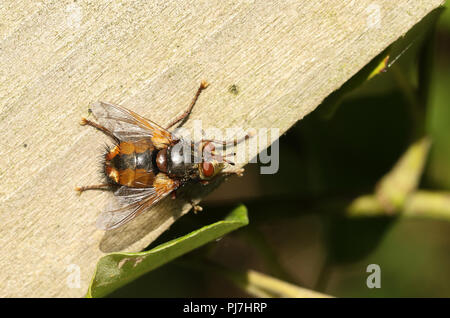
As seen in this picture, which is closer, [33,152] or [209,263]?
[33,152]

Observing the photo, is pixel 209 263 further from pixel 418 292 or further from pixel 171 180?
pixel 418 292

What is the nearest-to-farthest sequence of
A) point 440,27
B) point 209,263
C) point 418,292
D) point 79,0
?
point 79,0 → point 209,263 → point 418,292 → point 440,27

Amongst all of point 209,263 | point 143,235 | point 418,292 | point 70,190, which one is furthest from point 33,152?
point 418,292

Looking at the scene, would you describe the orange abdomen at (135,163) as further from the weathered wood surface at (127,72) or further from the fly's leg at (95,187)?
the weathered wood surface at (127,72)

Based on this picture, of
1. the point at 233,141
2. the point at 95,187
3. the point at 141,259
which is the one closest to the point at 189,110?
the point at 233,141

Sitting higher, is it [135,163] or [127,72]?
[127,72]

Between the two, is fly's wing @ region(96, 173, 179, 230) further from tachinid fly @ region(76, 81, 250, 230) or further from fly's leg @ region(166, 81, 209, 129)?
fly's leg @ region(166, 81, 209, 129)

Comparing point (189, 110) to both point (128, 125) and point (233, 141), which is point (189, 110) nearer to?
point (233, 141)
